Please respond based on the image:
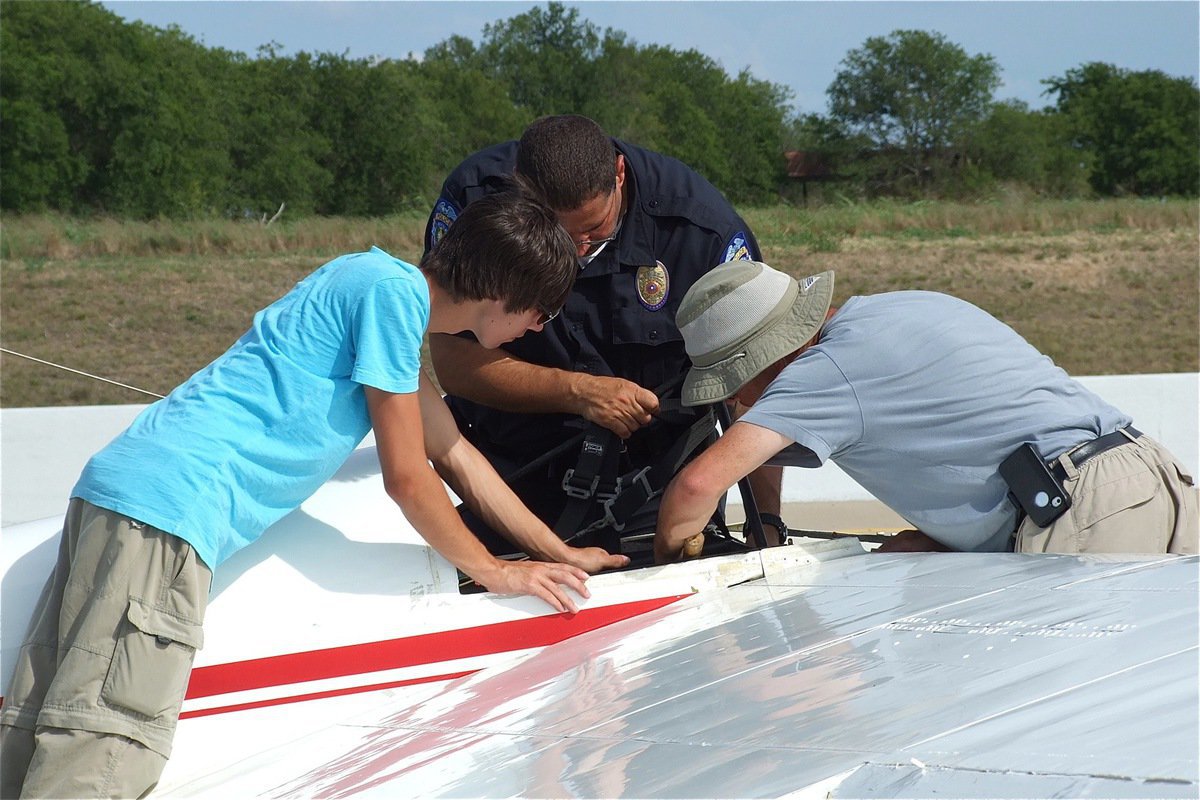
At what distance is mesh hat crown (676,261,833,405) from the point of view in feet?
8.54

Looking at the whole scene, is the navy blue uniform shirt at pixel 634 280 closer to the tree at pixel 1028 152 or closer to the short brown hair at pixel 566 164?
the short brown hair at pixel 566 164

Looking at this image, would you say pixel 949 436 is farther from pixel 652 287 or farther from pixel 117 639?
pixel 117 639

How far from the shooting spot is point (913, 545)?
280 cm

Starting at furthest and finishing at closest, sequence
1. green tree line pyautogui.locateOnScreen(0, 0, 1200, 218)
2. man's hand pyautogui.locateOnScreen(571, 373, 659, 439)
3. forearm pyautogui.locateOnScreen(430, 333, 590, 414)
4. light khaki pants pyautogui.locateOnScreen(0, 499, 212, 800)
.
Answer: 1. green tree line pyautogui.locateOnScreen(0, 0, 1200, 218)
2. forearm pyautogui.locateOnScreen(430, 333, 590, 414)
3. man's hand pyautogui.locateOnScreen(571, 373, 659, 439)
4. light khaki pants pyautogui.locateOnScreen(0, 499, 212, 800)

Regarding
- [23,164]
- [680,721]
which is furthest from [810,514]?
[23,164]

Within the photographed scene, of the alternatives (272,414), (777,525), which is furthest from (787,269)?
(272,414)

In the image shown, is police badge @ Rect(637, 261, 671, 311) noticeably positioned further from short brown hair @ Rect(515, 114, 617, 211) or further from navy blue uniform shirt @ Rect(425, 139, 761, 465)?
short brown hair @ Rect(515, 114, 617, 211)

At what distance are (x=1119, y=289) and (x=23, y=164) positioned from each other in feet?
77.5

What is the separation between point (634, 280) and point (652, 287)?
6 centimetres

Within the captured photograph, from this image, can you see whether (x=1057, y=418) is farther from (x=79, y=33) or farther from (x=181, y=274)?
(x=79, y=33)

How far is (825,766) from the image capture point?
56.6 inches

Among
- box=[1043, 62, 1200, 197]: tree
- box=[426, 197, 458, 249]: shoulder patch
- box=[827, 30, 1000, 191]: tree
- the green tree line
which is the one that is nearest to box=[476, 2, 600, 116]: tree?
the green tree line

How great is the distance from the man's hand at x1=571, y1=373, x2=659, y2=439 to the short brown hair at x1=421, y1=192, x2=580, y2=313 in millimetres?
747

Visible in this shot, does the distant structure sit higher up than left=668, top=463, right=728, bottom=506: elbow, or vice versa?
the distant structure
